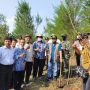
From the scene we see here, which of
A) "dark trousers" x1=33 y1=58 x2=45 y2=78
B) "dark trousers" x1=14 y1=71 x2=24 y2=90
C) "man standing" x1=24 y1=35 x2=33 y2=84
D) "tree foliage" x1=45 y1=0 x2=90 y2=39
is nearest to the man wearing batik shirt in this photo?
"dark trousers" x1=14 y1=71 x2=24 y2=90

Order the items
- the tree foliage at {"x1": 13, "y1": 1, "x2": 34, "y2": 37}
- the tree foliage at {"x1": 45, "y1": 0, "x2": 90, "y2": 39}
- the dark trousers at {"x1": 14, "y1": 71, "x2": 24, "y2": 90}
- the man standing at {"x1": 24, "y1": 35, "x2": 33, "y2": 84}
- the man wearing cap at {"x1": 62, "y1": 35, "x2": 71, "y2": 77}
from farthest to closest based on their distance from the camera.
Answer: the tree foliage at {"x1": 13, "y1": 1, "x2": 34, "y2": 37} < the tree foliage at {"x1": 45, "y1": 0, "x2": 90, "y2": 39} < the man wearing cap at {"x1": 62, "y1": 35, "x2": 71, "y2": 77} < the man standing at {"x1": 24, "y1": 35, "x2": 33, "y2": 84} < the dark trousers at {"x1": 14, "y1": 71, "x2": 24, "y2": 90}

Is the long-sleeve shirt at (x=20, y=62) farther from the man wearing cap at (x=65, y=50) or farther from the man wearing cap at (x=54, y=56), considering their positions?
the man wearing cap at (x=65, y=50)

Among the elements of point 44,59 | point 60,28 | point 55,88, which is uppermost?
point 60,28

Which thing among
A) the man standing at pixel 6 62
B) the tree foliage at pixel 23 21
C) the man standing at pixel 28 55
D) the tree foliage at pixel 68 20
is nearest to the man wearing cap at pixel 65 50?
the man standing at pixel 28 55

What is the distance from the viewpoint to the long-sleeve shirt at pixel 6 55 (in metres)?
9.29

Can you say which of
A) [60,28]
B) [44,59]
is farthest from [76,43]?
[60,28]

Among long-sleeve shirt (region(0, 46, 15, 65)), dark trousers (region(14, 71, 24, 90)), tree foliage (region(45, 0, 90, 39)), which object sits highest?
tree foliage (region(45, 0, 90, 39))

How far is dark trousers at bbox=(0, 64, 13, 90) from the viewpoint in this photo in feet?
30.9

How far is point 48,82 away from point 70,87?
3.19ft

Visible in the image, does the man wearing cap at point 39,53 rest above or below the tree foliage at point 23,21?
below

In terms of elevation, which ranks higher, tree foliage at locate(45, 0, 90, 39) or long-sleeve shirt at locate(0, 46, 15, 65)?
tree foliage at locate(45, 0, 90, 39)

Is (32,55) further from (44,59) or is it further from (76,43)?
(76,43)

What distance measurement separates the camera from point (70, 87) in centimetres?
1102

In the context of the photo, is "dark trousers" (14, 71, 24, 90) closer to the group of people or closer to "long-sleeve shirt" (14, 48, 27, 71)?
the group of people
